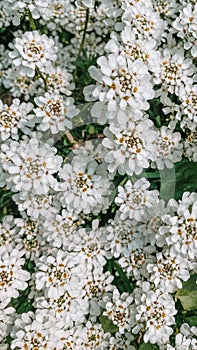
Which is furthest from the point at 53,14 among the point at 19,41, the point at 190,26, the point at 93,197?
the point at 93,197

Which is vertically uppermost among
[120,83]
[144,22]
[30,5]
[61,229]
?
[30,5]

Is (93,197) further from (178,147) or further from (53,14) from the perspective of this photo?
(53,14)

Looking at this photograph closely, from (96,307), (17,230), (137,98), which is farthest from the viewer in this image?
(17,230)

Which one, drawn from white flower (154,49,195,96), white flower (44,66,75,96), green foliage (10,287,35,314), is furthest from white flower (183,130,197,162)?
green foliage (10,287,35,314)

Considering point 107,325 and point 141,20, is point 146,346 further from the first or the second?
point 141,20

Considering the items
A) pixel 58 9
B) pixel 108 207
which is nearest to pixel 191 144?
pixel 108 207

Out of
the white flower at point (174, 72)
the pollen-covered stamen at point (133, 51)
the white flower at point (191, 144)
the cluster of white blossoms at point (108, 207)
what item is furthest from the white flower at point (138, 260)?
the pollen-covered stamen at point (133, 51)
